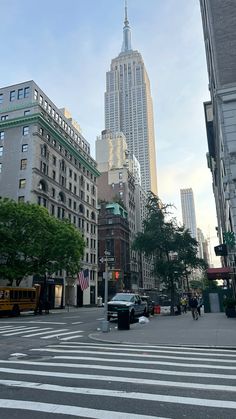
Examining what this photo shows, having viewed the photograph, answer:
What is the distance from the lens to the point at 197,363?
30.6 ft

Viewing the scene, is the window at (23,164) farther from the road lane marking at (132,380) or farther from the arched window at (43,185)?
the road lane marking at (132,380)

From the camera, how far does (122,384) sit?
695 centimetres

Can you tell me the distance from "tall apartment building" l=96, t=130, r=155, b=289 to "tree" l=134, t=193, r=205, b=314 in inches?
2272

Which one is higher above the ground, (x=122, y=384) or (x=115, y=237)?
(x=115, y=237)

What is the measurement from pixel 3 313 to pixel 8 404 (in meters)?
29.7

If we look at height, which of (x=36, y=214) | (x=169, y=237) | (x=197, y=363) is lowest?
(x=197, y=363)

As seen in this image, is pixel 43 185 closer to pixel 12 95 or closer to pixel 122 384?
pixel 12 95

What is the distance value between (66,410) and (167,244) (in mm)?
32208

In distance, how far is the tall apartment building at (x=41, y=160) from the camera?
54594mm

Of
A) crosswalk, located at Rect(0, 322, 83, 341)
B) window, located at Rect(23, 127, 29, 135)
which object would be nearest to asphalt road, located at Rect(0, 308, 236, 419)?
crosswalk, located at Rect(0, 322, 83, 341)

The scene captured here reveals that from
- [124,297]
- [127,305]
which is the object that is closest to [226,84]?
[124,297]

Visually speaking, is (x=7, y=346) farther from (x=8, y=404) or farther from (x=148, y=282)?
(x=148, y=282)

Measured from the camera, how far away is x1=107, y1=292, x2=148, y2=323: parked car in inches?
947

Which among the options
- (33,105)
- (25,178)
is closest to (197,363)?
(25,178)
